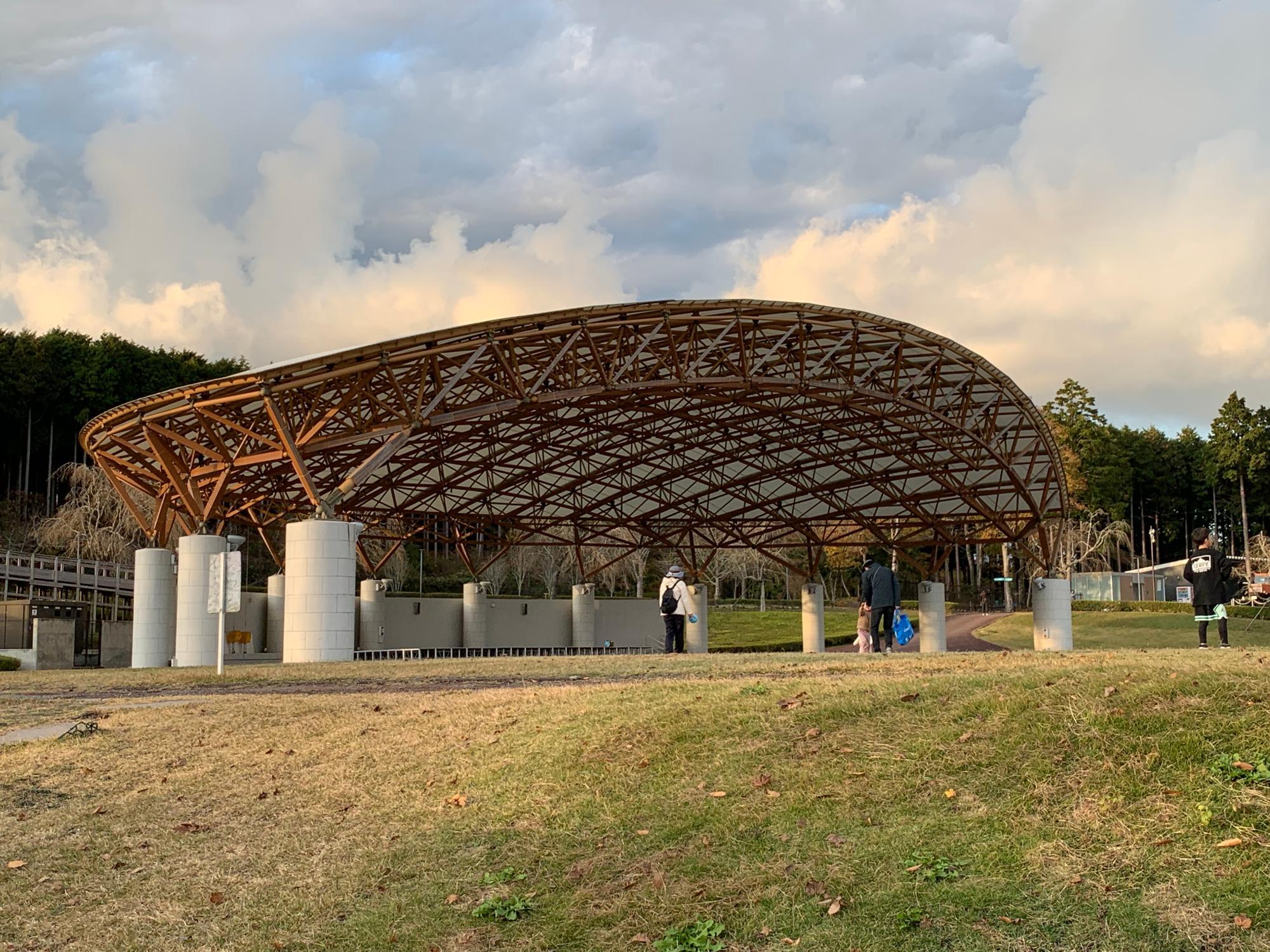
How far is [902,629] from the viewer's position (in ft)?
81.9

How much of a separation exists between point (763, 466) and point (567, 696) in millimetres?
38658

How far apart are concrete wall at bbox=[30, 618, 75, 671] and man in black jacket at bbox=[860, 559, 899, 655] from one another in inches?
1194

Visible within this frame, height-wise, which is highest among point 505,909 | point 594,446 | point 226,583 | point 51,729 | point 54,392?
point 54,392

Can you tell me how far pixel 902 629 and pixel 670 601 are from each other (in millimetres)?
5952

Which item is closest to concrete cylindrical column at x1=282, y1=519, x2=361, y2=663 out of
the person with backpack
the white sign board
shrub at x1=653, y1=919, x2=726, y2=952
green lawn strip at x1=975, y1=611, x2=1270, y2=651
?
the white sign board

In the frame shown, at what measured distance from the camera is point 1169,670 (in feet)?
31.0

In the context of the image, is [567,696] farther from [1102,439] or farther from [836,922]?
[1102,439]

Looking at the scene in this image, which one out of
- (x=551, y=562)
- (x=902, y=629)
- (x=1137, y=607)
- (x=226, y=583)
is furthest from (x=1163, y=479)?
(x=226, y=583)

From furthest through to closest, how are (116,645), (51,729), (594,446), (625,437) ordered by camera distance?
(594,446)
(625,437)
(116,645)
(51,729)

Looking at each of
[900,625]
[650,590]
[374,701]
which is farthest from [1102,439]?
[374,701]

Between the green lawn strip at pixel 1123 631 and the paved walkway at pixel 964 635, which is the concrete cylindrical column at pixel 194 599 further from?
the green lawn strip at pixel 1123 631

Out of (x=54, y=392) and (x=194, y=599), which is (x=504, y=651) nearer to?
(x=194, y=599)

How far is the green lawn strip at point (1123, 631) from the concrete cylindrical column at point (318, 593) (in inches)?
1549

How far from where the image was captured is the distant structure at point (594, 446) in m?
28.7
